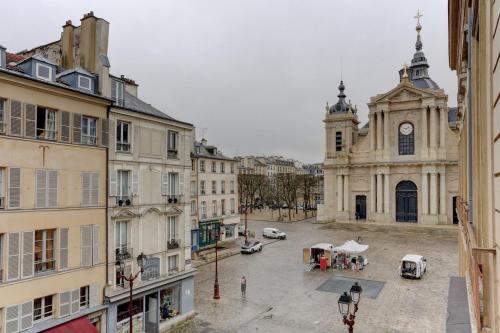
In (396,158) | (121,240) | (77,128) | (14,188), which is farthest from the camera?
(396,158)

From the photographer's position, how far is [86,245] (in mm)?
15133

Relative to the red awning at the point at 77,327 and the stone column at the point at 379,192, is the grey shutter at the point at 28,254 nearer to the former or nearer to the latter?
the red awning at the point at 77,327

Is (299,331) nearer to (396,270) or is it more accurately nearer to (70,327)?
(70,327)

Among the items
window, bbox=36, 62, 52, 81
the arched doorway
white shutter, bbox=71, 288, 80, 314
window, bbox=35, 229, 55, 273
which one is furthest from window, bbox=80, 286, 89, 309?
the arched doorway

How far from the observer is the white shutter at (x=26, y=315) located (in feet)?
41.9

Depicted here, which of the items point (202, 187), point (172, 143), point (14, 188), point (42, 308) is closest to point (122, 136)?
point (172, 143)

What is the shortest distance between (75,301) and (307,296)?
43.5 ft

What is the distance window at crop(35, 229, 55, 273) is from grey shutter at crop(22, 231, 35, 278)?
0.97ft

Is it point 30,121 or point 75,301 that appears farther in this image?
point 75,301

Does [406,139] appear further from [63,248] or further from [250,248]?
[63,248]

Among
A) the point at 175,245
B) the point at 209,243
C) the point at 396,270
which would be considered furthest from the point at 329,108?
the point at 175,245

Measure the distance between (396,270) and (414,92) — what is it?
3501 cm

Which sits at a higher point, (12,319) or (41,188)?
(41,188)

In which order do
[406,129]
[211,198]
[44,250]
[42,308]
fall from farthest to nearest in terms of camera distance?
[406,129]
[211,198]
[44,250]
[42,308]
